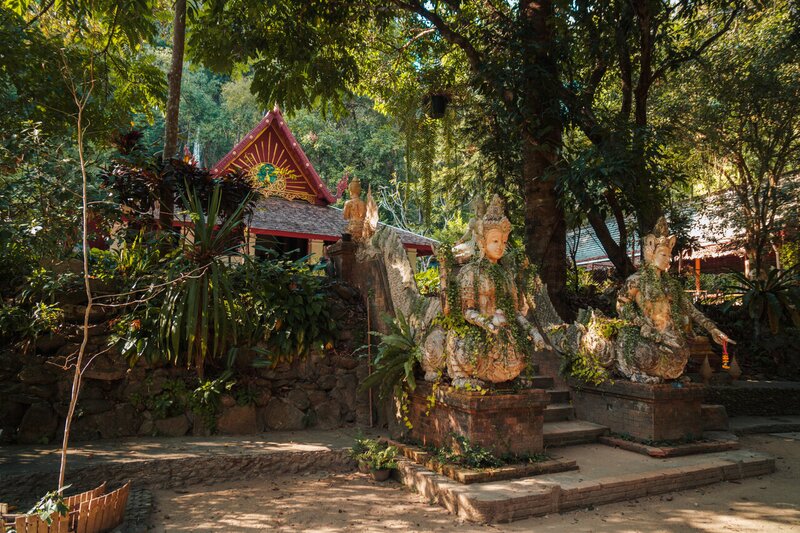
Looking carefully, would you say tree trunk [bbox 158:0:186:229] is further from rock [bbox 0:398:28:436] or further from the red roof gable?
the red roof gable

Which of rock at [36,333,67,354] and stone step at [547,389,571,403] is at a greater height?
rock at [36,333,67,354]

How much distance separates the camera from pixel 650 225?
10.2 metres

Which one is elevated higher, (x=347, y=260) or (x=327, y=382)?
(x=347, y=260)

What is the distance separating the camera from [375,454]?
5824 millimetres

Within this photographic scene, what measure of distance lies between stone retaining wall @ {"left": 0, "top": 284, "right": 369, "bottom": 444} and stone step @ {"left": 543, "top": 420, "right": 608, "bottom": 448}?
2469 millimetres

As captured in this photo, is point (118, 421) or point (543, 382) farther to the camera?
point (543, 382)

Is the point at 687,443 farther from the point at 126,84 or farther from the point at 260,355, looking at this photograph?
the point at 126,84

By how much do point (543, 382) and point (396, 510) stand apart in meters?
3.18

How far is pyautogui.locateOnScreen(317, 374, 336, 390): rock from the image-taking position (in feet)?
24.5

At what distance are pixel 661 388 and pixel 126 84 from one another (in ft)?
31.4

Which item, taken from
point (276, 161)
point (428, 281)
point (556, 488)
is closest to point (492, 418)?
point (556, 488)

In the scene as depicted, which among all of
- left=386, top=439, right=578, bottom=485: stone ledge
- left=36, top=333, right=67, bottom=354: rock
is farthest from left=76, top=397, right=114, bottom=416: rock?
left=386, top=439, right=578, bottom=485: stone ledge

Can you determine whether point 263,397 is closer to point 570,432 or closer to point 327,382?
point 327,382

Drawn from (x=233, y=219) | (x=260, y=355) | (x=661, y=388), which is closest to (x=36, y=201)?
(x=233, y=219)
